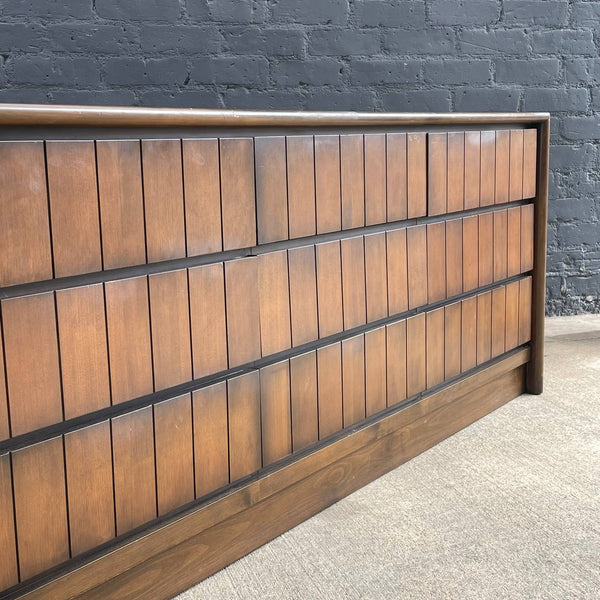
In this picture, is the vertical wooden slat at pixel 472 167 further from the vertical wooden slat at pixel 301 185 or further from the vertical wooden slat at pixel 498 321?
the vertical wooden slat at pixel 301 185

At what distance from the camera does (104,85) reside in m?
3.07

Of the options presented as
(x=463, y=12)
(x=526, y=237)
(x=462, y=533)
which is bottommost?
(x=462, y=533)

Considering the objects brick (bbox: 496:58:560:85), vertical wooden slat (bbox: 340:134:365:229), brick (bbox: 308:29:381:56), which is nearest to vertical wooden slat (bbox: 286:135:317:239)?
vertical wooden slat (bbox: 340:134:365:229)

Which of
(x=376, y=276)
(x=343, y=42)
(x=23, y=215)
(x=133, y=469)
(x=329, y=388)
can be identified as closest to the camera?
(x=23, y=215)

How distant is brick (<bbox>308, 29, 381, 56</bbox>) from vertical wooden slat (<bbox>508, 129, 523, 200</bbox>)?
1.11 m

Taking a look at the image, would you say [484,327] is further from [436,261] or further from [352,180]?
[352,180]

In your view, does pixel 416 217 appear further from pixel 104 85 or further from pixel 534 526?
pixel 104 85

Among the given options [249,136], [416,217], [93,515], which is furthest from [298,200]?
[93,515]

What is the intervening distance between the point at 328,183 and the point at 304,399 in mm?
559

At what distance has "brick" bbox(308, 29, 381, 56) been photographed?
347cm

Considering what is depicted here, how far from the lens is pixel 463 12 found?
3.78 m

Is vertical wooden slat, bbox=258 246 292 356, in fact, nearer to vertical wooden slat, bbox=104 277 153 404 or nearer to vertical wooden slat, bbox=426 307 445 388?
vertical wooden slat, bbox=104 277 153 404

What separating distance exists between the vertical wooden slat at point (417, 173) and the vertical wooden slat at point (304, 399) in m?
0.60

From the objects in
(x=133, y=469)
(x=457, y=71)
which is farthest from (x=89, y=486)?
(x=457, y=71)
